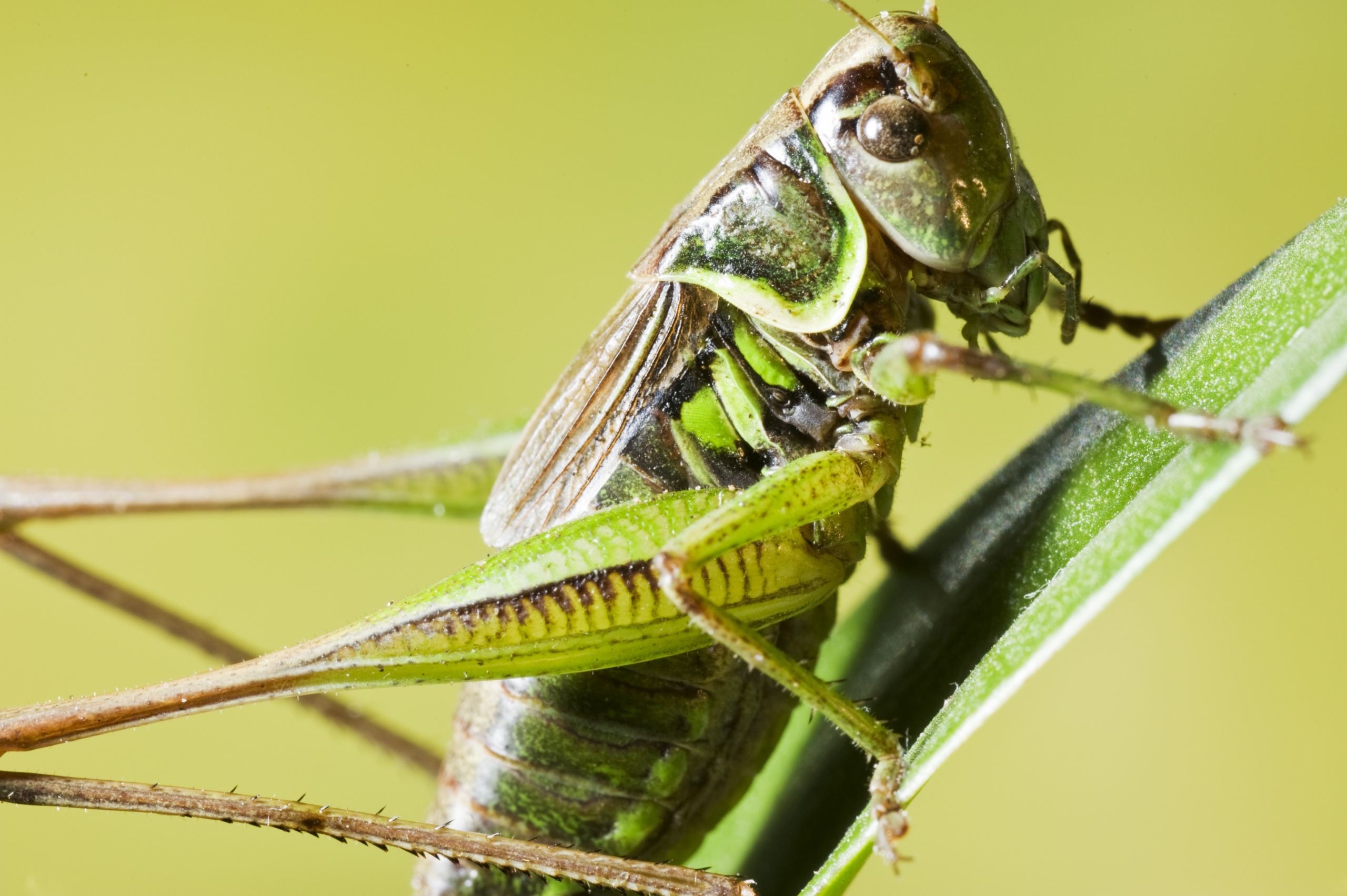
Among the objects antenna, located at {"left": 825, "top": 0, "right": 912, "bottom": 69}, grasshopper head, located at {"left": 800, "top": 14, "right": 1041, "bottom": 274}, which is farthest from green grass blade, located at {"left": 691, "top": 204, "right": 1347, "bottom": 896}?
antenna, located at {"left": 825, "top": 0, "right": 912, "bottom": 69}

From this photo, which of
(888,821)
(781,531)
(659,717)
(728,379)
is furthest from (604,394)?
(888,821)

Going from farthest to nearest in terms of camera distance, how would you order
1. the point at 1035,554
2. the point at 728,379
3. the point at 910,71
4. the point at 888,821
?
the point at 728,379, the point at 910,71, the point at 1035,554, the point at 888,821

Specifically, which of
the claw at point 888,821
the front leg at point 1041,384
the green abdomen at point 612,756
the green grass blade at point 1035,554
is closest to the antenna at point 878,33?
the front leg at point 1041,384

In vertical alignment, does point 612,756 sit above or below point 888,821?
above

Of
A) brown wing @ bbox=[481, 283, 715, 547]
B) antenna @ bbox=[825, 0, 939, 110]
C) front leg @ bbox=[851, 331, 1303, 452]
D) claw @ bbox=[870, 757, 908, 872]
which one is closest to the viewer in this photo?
front leg @ bbox=[851, 331, 1303, 452]

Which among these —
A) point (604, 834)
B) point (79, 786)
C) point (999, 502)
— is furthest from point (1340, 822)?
point (79, 786)

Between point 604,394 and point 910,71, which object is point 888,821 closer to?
point 604,394

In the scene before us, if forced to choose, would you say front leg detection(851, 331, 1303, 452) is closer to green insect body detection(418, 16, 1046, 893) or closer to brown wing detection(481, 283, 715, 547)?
green insect body detection(418, 16, 1046, 893)
